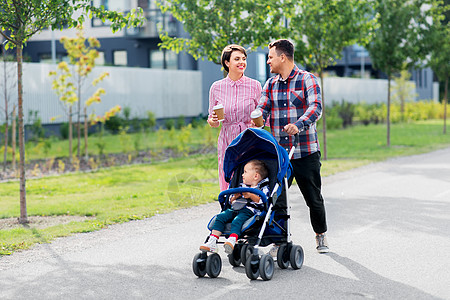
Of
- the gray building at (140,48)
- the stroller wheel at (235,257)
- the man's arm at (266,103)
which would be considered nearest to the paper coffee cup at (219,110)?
the man's arm at (266,103)

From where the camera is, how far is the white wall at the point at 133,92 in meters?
24.6

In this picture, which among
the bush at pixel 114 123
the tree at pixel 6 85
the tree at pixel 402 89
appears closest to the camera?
the tree at pixel 6 85

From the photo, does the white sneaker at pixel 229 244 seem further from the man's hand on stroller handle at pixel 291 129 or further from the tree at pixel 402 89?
the tree at pixel 402 89

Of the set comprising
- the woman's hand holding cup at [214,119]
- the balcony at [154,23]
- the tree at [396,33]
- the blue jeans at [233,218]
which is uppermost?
→ the balcony at [154,23]

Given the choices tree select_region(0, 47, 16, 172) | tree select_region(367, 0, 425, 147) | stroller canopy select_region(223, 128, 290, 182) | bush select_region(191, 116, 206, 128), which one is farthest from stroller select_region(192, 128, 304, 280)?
bush select_region(191, 116, 206, 128)

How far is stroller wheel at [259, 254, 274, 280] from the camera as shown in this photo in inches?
222

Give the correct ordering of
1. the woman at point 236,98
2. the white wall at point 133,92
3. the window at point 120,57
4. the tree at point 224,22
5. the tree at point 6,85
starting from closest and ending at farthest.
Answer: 1. the woman at point 236,98
2. the tree at point 224,22
3. the tree at point 6,85
4. the white wall at point 133,92
5. the window at point 120,57

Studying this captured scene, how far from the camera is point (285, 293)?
536 centimetres

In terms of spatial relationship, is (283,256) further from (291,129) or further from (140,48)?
(140,48)

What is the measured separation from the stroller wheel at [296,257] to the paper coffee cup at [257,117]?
3.65 feet

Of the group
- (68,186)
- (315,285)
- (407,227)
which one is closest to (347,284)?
(315,285)

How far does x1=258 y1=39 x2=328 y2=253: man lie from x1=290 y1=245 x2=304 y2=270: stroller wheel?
647 millimetres

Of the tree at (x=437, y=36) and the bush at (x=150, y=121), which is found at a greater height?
the tree at (x=437, y=36)

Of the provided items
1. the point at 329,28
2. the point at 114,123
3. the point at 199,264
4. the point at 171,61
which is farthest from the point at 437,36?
the point at 199,264
